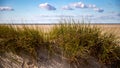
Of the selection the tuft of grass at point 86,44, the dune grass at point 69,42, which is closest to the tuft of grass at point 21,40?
the dune grass at point 69,42

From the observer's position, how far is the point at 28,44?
3.95 m

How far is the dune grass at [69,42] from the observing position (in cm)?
390

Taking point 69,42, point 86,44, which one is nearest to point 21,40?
point 69,42

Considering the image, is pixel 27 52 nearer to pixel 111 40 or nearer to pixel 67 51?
pixel 67 51

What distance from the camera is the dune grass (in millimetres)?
3904

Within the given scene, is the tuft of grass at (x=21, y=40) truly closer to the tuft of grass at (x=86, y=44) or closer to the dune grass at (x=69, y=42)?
the dune grass at (x=69, y=42)

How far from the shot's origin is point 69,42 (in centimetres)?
391

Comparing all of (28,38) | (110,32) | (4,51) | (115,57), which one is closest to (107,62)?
(115,57)

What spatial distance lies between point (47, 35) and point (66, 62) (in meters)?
0.54

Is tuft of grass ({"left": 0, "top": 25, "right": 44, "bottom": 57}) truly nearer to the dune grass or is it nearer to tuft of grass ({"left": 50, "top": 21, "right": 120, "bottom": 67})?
the dune grass

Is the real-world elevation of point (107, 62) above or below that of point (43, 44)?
below

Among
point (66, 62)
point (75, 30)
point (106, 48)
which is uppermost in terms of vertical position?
point (75, 30)

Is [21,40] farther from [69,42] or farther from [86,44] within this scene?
[86,44]

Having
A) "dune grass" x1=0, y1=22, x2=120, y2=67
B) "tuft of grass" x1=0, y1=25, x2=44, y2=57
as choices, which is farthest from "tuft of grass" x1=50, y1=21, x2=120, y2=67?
"tuft of grass" x1=0, y1=25, x2=44, y2=57
